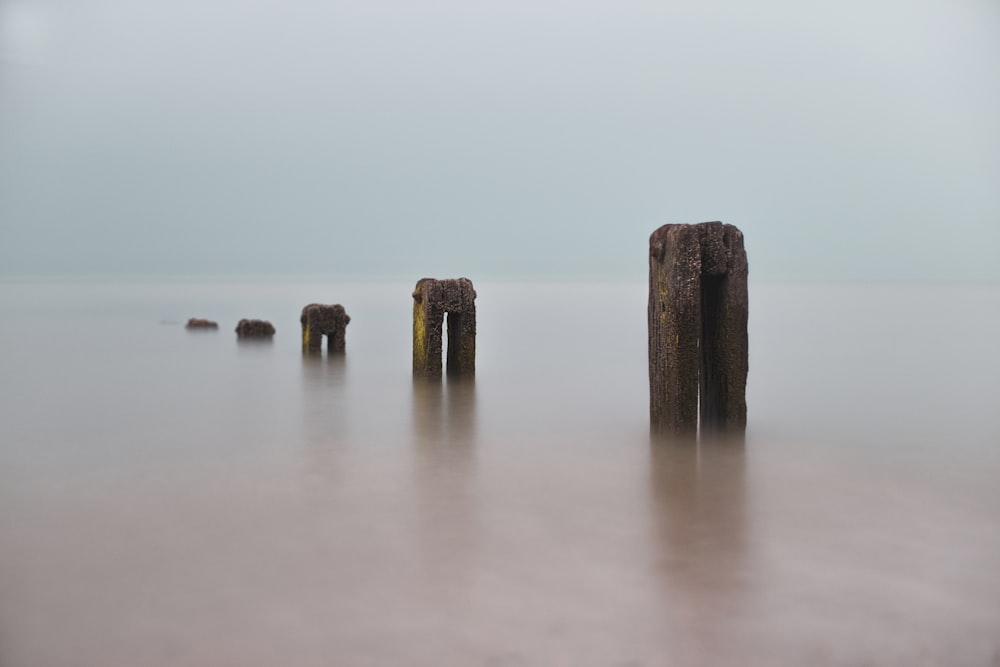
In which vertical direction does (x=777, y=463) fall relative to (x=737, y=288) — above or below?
below

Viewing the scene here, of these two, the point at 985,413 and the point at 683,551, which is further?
the point at 985,413

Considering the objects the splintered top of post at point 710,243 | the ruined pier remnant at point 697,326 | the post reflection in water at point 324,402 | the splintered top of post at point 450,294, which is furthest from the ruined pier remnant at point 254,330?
the splintered top of post at point 710,243

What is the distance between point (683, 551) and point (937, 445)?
4048 millimetres

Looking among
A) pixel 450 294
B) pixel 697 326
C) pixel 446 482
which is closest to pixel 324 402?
pixel 450 294

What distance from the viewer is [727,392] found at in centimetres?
707

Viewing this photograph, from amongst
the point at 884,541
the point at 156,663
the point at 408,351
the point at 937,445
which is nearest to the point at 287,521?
the point at 156,663

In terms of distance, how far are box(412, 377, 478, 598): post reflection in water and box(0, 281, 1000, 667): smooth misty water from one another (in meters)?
0.03

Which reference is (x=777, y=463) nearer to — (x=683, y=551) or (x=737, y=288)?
(x=737, y=288)

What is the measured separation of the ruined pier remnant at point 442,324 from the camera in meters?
10.3

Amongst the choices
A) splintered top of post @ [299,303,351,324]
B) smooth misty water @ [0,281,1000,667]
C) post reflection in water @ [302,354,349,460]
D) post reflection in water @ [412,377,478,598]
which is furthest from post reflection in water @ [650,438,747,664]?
splintered top of post @ [299,303,351,324]

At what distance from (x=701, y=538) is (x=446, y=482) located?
77.9 inches

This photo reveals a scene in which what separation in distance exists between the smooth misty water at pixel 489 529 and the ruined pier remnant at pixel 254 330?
752 cm

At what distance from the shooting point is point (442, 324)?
10664 mm

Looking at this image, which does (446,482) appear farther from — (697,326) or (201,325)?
(201,325)
